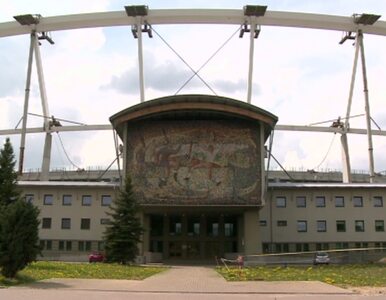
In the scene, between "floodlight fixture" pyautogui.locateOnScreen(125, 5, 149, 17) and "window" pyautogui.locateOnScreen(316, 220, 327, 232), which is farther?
"window" pyautogui.locateOnScreen(316, 220, 327, 232)

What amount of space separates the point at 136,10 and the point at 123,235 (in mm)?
26154

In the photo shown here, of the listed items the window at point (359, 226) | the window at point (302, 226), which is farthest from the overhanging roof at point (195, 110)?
the window at point (359, 226)

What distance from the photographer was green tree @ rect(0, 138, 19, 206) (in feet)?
111

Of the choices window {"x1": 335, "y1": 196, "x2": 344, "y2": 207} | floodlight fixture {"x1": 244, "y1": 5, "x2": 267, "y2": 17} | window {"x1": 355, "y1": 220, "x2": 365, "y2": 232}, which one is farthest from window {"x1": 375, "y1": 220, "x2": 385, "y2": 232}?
floodlight fixture {"x1": 244, "y1": 5, "x2": 267, "y2": 17}

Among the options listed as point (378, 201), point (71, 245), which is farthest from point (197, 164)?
point (378, 201)

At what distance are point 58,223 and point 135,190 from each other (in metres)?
13.2

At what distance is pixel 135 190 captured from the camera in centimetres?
5269

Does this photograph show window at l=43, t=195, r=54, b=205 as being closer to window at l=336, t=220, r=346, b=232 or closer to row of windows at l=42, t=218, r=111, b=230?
row of windows at l=42, t=218, r=111, b=230

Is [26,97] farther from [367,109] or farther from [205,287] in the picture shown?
[205,287]

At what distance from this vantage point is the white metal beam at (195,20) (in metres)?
56.8

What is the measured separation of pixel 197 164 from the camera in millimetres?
52250

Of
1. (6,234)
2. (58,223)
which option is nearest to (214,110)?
(58,223)

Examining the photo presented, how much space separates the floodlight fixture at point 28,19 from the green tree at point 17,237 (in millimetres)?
40308

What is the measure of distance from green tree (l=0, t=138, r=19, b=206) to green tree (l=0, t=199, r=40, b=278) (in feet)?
35.5
